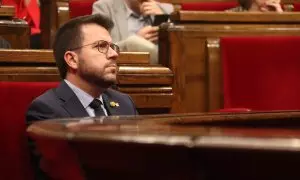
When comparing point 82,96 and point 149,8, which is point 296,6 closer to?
point 149,8

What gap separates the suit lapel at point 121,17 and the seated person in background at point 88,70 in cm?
38

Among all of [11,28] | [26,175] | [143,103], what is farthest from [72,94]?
[11,28]

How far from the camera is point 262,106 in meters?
0.98

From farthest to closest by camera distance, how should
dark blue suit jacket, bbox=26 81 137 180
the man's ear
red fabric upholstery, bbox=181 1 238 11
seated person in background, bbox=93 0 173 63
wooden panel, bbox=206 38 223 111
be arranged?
red fabric upholstery, bbox=181 1 238 11 → seated person in background, bbox=93 0 173 63 → wooden panel, bbox=206 38 223 111 → the man's ear → dark blue suit jacket, bbox=26 81 137 180

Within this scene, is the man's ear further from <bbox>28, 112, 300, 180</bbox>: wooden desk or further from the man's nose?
<bbox>28, 112, 300, 180</bbox>: wooden desk

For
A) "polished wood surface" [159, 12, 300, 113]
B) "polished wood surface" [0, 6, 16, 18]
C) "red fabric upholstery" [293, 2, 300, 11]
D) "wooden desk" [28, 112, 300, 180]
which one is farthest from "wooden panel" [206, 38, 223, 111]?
"wooden desk" [28, 112, 300, 180]

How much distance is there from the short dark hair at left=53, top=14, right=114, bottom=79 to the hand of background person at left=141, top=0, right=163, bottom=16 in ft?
1.25

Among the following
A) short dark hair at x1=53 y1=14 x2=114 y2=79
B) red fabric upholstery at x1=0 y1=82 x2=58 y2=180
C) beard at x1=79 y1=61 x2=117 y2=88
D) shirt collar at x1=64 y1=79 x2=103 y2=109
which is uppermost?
short dark hair at x1=53 y1=14 x2=114 y2=79

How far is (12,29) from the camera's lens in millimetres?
972

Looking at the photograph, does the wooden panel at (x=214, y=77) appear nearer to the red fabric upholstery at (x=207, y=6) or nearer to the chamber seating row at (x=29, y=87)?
the chamber seating row at (x=29, y=87)

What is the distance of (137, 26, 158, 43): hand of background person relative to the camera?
1.09 m

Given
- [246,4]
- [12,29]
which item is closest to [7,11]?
[12,29]

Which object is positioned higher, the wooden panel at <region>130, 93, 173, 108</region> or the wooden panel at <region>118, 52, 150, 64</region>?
the wooden panel at <region>118, 52, 150, 64</region>

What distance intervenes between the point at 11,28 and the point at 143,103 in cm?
25
